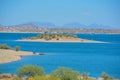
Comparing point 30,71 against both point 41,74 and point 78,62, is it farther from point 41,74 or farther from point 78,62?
point 78,62

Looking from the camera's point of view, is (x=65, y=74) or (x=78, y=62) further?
(x=78, y=62)

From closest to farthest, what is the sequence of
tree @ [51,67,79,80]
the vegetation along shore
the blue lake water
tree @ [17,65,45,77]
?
tree @ [51,67,79,80]
the vegetation along shore
tree @ [17,65,45,77]
the blue lake water

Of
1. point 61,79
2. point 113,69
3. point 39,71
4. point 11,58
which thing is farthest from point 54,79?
point 11,58

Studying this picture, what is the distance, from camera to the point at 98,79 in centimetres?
3625

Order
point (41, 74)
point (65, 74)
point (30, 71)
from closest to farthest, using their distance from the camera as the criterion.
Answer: point (65, 74) < point (41, 74) < point (30, 71)

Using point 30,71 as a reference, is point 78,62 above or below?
below

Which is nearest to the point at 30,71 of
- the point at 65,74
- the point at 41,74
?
the point at 41,74

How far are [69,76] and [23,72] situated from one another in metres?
5.52

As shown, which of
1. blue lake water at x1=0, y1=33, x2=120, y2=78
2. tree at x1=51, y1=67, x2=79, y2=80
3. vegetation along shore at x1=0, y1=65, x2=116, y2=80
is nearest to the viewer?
tree at x1=51, y1=67, x2=79, y2=80

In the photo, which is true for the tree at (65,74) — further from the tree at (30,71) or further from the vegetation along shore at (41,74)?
the tree at (30,71)

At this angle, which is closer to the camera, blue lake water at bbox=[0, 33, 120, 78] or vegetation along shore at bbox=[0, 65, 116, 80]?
vegetation along shore at bbox=[0, 65, 116, 80]

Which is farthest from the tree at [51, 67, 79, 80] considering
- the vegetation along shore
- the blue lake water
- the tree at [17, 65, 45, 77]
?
the blue lake water

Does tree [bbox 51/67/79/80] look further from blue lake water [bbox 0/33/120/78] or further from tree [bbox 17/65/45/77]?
blue lake water [bbox 0/33/120/78]

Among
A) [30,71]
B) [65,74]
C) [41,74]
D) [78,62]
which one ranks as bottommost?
[78,62]
